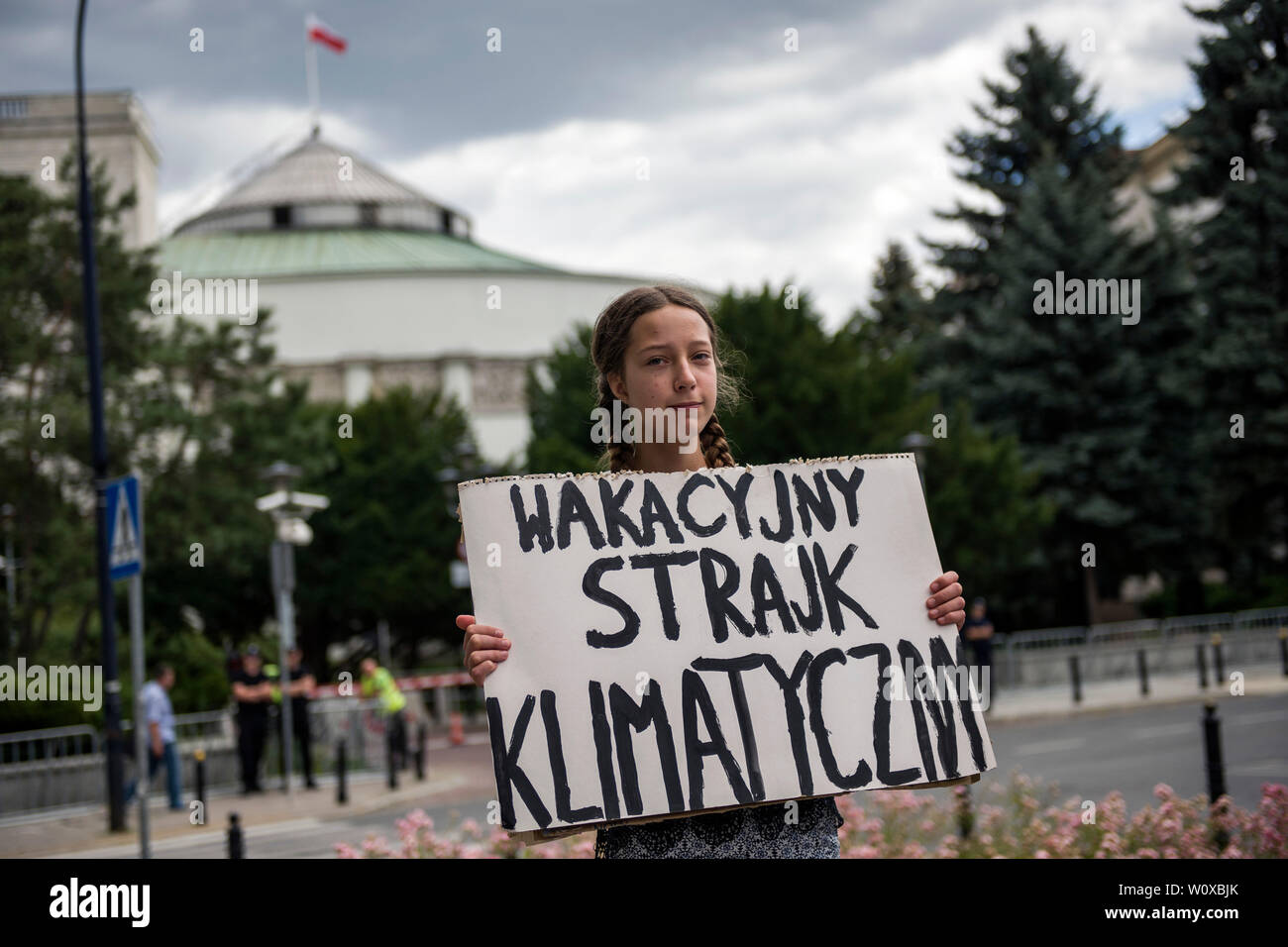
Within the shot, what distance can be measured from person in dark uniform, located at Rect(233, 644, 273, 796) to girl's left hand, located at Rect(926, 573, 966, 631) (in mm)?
16352

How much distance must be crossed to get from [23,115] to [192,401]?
1263 cm

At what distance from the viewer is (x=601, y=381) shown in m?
3.21

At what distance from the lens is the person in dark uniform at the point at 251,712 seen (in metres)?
18.2

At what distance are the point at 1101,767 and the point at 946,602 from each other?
43.9 ft

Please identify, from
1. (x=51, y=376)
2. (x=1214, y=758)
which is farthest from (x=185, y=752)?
(x=1214, y=758)

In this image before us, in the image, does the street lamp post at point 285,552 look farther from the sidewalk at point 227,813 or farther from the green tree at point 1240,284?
the green tree at point 1240,284

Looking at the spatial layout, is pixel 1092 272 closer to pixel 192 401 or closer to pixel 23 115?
pixel 192 401

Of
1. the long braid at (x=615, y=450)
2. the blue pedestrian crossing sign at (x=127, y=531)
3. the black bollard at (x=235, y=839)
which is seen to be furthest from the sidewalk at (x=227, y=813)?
the long braid at (x=615, y=450)

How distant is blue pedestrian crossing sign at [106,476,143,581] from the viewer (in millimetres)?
11305

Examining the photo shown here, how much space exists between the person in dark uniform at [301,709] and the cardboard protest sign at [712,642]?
1739cm

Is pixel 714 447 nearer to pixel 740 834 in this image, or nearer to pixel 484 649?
pixel 484 649

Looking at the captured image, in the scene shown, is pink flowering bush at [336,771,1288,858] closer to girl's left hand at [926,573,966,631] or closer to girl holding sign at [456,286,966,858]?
girl holding sign at [456,286,966,858]
